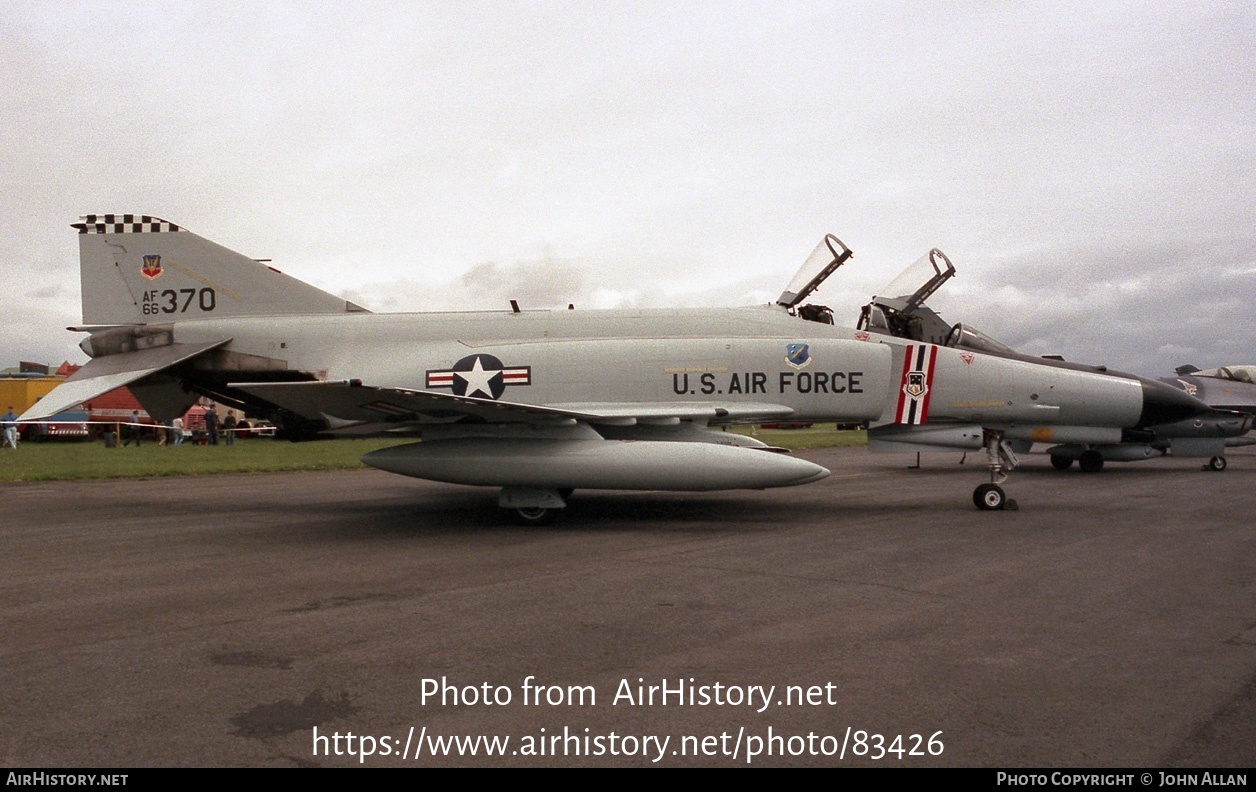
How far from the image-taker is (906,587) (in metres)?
5.73

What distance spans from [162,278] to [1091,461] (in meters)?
18.1

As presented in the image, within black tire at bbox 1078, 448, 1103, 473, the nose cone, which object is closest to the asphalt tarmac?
the nose cone

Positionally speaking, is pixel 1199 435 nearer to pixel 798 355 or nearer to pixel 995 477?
pixel 995 477

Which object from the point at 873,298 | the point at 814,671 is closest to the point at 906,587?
the point at 814,671

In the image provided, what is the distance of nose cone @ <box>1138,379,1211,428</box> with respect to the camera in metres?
11.3

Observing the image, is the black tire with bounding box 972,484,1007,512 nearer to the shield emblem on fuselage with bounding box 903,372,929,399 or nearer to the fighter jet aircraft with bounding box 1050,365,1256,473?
the shield emblem on fuselage with bounding box 903,372,929,399

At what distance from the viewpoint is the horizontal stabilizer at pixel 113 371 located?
33.4ft

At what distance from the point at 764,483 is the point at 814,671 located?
4.87m

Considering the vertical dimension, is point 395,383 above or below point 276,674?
above

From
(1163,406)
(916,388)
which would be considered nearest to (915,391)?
Result: (916,388)

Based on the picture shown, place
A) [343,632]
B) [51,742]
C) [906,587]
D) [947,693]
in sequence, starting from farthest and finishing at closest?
[906,587], [343,632], [947,693], [51,742]

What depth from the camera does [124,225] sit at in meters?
11.6

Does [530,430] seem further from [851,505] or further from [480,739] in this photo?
[480,739]

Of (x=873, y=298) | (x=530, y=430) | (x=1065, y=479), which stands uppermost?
(x=873, y=298)
